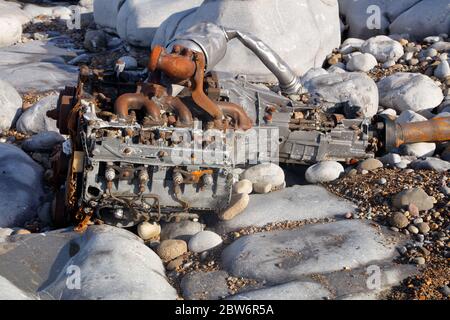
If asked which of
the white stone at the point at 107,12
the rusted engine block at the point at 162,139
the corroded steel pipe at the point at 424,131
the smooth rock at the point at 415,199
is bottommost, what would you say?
the white stone at the point at 107,12

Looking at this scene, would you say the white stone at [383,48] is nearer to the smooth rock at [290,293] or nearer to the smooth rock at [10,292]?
the smooth rock at [290,293]

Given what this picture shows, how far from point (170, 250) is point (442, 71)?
5546 millimetres

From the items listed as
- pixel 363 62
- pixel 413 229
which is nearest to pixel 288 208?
pixel 413 229

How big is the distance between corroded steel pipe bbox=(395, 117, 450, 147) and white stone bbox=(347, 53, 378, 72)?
307 centimetres

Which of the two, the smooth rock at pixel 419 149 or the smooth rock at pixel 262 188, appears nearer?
the smooth rock at pixel 262 188

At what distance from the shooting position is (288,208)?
5965 millimetres

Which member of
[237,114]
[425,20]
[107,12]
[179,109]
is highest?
[179,109]

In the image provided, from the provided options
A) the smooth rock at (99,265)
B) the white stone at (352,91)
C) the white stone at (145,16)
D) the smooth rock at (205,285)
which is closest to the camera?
the smooth rock at (99,265)

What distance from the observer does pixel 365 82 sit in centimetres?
816

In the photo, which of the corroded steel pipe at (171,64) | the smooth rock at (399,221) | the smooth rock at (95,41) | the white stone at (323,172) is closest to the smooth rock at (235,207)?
the white stone at (323,172)

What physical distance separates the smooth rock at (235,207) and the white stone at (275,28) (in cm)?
401

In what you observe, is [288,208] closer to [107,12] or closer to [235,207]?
[235,207]

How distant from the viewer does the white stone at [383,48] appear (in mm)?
10133

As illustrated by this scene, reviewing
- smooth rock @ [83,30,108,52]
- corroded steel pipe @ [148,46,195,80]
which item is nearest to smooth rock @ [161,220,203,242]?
corroded steel pipe @ [148,46,195,80]
